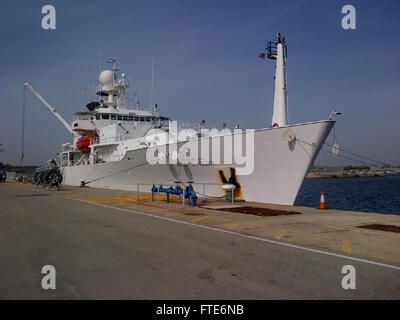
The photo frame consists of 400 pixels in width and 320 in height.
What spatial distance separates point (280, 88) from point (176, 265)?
404 inches

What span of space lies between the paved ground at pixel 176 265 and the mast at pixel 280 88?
5.95 m

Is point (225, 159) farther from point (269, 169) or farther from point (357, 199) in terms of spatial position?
point (357, 199)

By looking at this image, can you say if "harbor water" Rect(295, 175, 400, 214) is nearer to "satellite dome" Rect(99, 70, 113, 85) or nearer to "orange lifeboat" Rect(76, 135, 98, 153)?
"orange lifeboat" Rect(76, 135, 98, 153)

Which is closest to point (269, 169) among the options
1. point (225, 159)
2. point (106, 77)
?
point (225, 159)

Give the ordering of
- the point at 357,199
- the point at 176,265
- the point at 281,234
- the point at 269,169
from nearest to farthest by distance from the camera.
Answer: the point at 176,265
the point at 281,234
the point at 269,169
the point at 357,199

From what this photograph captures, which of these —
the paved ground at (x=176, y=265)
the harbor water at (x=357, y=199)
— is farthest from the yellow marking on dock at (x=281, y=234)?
the harbor water at (x=357, y=199)

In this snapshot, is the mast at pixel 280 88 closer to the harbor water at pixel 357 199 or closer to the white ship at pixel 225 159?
the white ship at pixel 225 159

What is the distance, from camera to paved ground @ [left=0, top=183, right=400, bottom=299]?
3775mm

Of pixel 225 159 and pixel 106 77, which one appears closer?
pixel 225 159

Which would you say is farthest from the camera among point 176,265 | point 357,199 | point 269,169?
point 357,199

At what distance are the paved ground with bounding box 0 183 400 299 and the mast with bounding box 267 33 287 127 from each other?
5948 millimetres

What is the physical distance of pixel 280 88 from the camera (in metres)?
13.5

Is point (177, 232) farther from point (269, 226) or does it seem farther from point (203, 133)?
point (203, 133)
